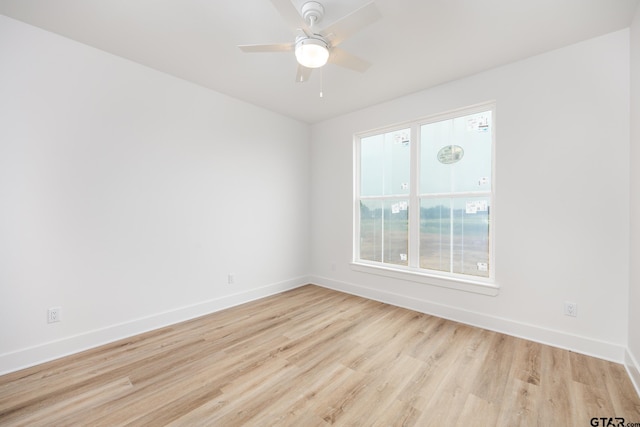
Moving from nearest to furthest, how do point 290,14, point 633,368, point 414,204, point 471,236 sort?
point 290,14 < point 633,368 < point 471,236 < point 414,204

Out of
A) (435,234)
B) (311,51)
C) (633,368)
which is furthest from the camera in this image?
(435,234)

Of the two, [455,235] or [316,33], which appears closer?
[316,33]

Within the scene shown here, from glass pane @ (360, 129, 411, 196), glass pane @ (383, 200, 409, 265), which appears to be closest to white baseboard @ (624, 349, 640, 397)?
glass pane @ (383, 200, 409, 265)

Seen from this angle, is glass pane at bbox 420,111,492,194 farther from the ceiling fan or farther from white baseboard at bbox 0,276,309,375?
white baseboard at bbox 0,276,309,375

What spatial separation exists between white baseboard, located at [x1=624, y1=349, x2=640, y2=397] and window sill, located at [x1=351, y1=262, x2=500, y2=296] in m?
0.94

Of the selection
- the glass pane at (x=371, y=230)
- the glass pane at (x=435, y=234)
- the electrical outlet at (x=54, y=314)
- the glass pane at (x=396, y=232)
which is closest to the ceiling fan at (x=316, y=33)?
the glass pane at (x=435, y=234)

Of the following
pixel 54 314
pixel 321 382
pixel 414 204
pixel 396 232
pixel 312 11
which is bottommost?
pixel 321 382

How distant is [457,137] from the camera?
123 inches

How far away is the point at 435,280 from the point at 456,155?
1.52 m

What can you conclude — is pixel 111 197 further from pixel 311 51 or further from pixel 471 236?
pixel 471 236

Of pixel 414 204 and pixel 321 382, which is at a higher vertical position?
pixel 414 204

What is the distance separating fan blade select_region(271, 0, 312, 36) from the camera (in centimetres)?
152

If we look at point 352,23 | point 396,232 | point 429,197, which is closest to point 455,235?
point 429,197

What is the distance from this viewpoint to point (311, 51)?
5.93ft
